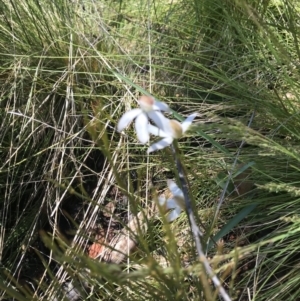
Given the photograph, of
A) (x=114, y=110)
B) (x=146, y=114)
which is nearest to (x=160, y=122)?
(x=146, y=114)

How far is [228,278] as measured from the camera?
3.77 ft

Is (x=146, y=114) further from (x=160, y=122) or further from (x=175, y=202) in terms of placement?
(x=175, y=202)

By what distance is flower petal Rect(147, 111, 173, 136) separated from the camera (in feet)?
2.11

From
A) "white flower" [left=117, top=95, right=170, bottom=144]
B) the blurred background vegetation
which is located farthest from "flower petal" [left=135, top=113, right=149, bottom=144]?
the blurred background vegetation

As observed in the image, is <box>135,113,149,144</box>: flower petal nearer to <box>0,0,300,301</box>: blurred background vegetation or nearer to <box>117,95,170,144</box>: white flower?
<box>117,95,170,144</box>: white flower

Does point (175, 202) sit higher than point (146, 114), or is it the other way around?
point (146, 114)

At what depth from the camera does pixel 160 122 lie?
2.11 ft

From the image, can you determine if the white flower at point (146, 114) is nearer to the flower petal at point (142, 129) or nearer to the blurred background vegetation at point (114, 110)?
the flower petal at point (142, 129)

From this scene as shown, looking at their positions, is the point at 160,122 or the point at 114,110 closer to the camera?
the point at 160,122

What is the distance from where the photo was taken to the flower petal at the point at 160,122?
64 cm

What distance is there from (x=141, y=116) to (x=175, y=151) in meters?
0.06

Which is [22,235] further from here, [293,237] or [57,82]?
[293,237]

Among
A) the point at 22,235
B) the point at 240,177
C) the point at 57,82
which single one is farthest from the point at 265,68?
the point at 22,235

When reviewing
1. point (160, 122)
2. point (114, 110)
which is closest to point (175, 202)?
point (160, 122)
